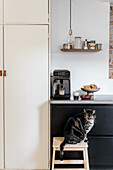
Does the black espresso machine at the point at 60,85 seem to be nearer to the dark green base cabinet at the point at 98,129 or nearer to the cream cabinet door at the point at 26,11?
the dark green base cabinet at the point at 98,129

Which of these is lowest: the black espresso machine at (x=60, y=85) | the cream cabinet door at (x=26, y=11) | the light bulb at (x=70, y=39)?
the black espresso machine at (x=60, y=85)

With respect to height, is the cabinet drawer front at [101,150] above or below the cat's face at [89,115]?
below

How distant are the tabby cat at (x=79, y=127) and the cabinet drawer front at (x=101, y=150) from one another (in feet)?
0.78

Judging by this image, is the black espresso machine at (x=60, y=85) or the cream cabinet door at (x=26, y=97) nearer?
the cream cabinet door at (x=26, y=97)

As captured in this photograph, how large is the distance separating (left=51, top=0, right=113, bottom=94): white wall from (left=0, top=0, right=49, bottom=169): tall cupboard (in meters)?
0.58

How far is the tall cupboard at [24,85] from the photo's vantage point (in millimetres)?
2320

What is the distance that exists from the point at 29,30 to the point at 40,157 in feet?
5.11

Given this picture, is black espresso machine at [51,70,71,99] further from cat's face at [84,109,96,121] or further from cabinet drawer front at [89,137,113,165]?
cabinet drawer front at [89,137,113,165]

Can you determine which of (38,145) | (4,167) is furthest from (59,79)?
(4,167)

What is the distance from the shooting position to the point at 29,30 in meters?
2.33

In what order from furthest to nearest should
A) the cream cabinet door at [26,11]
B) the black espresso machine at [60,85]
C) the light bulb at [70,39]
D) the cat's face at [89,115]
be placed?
the light bulb at [70,39] → the black espresso machine at [60,85] → the cream cabinet door at [26,11] → the cat's face at [89,115]

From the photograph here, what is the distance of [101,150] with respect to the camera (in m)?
2.35

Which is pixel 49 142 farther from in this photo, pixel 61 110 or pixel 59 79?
pixel 59 79

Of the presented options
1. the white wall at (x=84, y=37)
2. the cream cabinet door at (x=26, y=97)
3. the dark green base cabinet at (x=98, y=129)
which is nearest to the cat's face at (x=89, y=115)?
the dark green base cabinet at (x=98, y=129)
